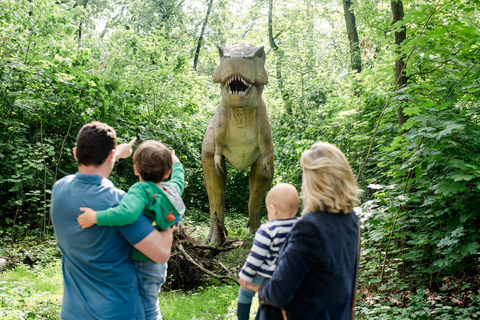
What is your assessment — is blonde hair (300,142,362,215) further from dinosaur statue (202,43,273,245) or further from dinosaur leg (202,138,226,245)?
dinosaur leg (202,138,226,245)

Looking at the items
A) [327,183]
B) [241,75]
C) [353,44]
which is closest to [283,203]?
[327,183]

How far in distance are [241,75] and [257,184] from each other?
6.38 feet

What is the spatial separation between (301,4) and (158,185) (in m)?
15.3

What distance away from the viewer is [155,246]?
1.91 m

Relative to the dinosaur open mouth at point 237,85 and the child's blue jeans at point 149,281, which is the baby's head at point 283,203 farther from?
the dinosaur open mouth at point 237,85

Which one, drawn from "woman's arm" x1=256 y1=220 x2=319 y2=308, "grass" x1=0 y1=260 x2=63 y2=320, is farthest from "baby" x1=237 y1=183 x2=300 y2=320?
"grass" x1=0 y1=260 x2=63 y2=320

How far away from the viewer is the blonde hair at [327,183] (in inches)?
70.7

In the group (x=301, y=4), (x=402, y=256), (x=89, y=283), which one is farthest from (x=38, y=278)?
(x=301, y=4)

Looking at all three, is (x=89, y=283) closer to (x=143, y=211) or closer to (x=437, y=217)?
(x=143, y=211)

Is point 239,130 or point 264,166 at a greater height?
point 239,130

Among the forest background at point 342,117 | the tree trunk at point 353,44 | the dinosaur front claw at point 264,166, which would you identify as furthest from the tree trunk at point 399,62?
the tree trunk at point 353,44

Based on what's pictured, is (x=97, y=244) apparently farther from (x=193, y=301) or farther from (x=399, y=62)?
(x=399, y=62)

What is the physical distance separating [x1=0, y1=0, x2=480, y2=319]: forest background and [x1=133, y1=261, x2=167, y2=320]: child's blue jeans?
A: 2.33 metres

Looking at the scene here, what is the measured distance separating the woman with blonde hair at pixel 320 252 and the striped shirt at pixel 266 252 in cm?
13
